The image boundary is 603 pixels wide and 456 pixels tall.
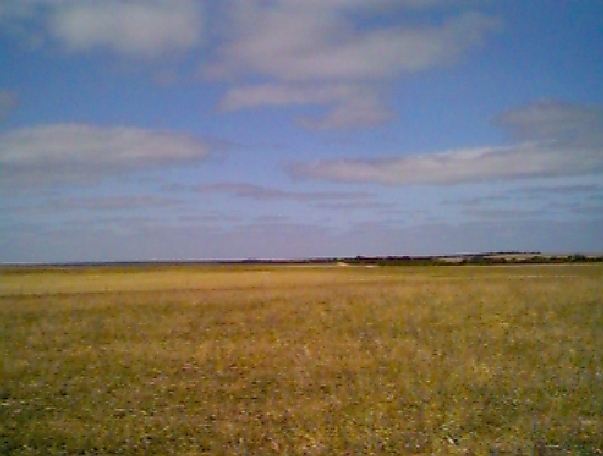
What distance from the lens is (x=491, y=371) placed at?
12320 millimetres

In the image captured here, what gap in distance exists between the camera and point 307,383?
37.7 feet

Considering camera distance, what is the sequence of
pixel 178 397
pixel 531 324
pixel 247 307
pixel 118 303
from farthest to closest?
pixel 118 303 < pixel 247 307 < pixel 531 324 < pixel 178 397

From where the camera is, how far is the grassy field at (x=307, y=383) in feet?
27.1

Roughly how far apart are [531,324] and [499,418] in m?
10.5

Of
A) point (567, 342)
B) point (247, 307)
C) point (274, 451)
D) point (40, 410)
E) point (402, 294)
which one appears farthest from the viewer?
point (402, 294)

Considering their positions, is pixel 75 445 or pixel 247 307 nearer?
pixel 75 445

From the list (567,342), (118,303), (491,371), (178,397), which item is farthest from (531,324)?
(118,303)

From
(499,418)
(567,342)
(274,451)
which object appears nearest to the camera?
(274,451)

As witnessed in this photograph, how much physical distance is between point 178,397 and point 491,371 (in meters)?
6.44

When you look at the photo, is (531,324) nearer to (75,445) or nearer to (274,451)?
(274,451)

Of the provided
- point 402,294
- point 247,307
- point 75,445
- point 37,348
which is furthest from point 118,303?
point 75,445

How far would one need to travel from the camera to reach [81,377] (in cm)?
1212

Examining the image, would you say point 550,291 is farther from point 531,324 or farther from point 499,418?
point 499,418

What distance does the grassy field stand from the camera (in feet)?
27.1
